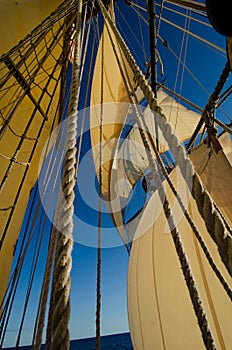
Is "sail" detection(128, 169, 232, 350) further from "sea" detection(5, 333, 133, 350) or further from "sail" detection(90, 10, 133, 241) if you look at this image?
"sea" detection(5, 333, 133, 350)

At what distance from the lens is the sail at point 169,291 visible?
157 centimetres

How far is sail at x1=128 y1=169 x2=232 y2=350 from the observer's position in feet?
5.15

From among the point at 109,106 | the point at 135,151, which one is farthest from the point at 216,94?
the point at 135,151

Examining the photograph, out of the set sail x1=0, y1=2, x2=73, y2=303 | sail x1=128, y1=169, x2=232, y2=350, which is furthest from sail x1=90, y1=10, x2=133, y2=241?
sail x1=128, y1=169, x2=232, y2=350

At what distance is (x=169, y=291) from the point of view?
183cm

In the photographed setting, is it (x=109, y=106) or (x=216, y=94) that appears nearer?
(x=216, y=94)

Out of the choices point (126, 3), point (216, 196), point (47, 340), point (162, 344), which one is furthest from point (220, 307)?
point (126, 3)

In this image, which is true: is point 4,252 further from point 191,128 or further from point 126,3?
point 191,128

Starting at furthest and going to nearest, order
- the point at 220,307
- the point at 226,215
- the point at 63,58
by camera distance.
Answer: the point at 63,58 < the point at 226,215 < the point at 220,307

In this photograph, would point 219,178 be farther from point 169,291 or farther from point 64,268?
point 64,268

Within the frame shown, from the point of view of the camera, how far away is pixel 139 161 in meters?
8.02

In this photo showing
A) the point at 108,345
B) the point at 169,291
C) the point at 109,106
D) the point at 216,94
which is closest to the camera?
the point at 216,94

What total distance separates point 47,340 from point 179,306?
157 centimetres

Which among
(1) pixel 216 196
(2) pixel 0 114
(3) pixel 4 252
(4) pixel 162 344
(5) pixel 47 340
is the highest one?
(2) pixel 0 114
